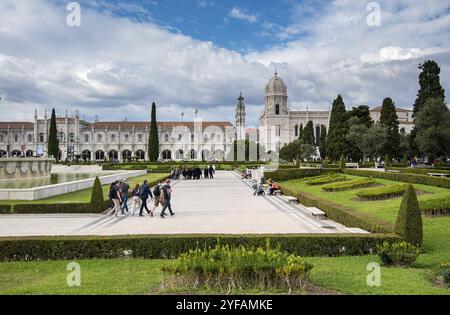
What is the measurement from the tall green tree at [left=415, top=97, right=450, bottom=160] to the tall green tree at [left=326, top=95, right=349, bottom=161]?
9.78 m

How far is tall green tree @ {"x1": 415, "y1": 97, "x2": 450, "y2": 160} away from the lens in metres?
34.8

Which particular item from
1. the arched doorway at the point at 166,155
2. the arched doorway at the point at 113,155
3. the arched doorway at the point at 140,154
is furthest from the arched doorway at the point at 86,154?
the arched doorway at the point at 166,155

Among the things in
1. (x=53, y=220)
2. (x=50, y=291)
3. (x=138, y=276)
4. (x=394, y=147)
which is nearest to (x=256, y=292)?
(x=138, y=276)

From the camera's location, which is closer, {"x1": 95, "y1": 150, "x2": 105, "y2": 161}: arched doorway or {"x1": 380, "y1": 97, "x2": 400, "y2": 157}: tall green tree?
{"x1": 380, "y1": 97, "x2": 400, "y2": 157}: tall green tree

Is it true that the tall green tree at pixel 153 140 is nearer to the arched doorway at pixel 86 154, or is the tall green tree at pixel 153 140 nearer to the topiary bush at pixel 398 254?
the arched doorway at pixel 86 154

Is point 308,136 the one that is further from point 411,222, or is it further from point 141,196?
point 411,222

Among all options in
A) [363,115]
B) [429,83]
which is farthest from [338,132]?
[429,83]

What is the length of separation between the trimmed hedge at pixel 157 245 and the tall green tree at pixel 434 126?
28575 mm

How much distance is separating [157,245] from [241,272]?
3066 millimetres

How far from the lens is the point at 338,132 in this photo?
45875mm

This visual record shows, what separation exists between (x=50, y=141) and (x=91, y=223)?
5488 centimetres

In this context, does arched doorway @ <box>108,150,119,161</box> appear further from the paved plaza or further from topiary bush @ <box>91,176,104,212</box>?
topiary bush @ <box>91,176,104,212</box>

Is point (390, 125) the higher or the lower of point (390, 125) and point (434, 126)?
the higher

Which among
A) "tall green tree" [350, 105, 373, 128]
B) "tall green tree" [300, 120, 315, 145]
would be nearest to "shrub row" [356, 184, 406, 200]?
"tall green tree" [350, 105, 373, 128]
